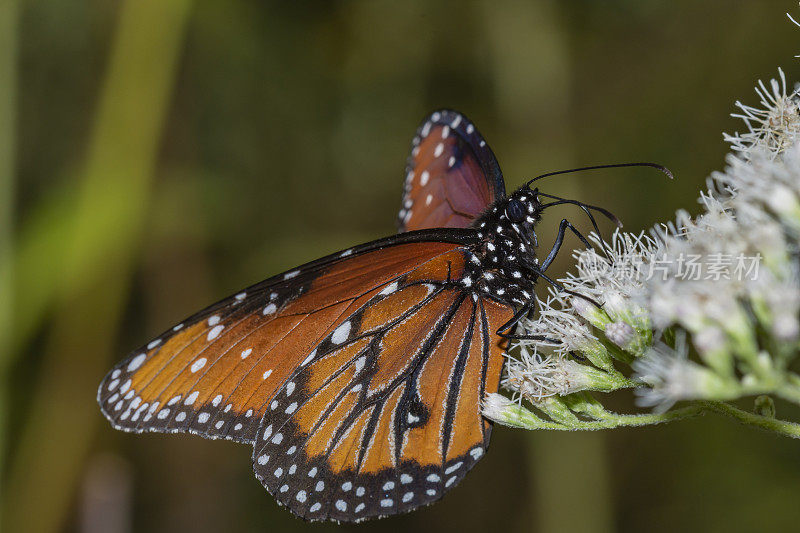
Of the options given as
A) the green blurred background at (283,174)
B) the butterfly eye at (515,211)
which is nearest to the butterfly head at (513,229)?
the butterfly eye at (515,211)

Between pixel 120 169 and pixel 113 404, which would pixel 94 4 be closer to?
pixel 120 169

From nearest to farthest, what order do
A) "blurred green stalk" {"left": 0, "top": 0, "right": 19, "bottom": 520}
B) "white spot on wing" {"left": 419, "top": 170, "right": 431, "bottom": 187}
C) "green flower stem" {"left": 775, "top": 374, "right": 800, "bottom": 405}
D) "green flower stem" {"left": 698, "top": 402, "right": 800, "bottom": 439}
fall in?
"green flower stem" {"left": 775, "top": 374, "right": 800, "bottom": 405} → "green flower stem" {"left": 698, "top": 402, "right": 800, "bottom": 439} → "white spot on wing" {"left": 419, "top": 170, "right": 431, "bottom": 187} → "blurred green stalk" {"left": 0, "top": 0, "right": 19, "bottom": 520}

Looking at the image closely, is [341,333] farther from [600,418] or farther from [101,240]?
[101,240]

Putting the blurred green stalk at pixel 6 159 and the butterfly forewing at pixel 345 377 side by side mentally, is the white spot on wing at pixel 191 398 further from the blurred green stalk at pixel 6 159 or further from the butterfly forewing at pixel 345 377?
the blurred green stalk at pixel 6 159

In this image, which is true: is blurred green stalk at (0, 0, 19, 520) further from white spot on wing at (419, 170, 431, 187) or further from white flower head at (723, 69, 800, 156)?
white flower head at (723, 69, 800, 156)

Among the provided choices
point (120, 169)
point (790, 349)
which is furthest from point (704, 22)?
point (120, 169)

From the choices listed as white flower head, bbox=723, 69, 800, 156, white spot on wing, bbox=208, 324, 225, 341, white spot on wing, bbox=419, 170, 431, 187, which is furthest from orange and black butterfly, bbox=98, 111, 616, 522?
white flower head, bbox=723, 69, 800, 156
